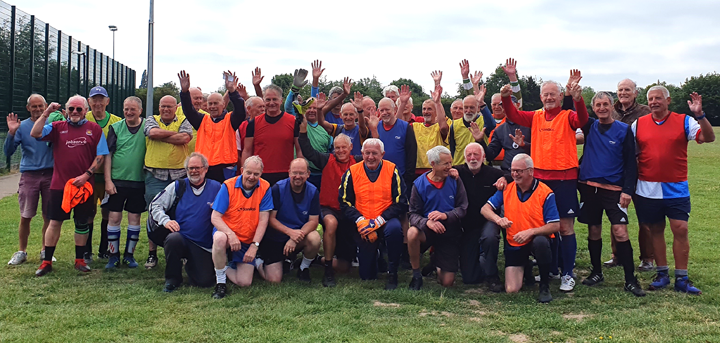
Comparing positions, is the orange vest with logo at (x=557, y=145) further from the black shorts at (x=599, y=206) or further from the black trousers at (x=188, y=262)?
the black trousers at (x=188, y=262)

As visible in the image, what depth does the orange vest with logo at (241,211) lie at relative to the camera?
18.9 feet

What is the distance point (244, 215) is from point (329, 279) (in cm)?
114

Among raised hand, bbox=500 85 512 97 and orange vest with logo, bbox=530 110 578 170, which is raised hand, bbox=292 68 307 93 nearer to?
raised hand, bbox=500 85 512 97

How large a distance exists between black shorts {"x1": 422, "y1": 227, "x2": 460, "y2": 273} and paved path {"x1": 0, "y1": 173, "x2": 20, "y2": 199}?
10558mm

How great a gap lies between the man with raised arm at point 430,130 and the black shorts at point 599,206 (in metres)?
1.86

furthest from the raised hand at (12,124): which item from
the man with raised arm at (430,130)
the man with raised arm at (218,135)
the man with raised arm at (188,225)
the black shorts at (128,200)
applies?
the man with raised arm at (430,130)

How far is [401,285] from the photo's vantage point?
19.2 ft

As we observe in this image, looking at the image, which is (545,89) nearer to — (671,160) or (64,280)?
(671,160)

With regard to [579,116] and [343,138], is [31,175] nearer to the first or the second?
[343,138]

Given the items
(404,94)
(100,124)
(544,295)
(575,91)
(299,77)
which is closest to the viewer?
(544,295)

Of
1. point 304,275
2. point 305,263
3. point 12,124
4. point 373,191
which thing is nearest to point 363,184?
point 373,191

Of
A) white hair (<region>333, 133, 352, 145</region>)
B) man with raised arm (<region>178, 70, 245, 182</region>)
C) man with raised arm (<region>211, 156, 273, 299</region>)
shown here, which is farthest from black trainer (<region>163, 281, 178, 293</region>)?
white hair (<region>333, 133, 352, 145</region>)

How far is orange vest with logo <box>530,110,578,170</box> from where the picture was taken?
19.0 ft

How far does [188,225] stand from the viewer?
5.76 m
